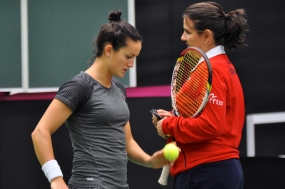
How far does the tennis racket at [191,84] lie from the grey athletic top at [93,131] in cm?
35

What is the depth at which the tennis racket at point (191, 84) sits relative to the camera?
115 inches

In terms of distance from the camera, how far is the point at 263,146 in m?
4.71

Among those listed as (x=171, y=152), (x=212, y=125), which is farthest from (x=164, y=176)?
(x=212, y=125)

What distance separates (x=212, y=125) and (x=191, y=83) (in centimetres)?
29

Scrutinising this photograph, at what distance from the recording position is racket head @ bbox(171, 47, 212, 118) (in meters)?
2.93

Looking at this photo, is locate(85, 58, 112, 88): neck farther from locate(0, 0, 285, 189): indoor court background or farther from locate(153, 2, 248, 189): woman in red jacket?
locate(0, 0, 285, 189): indoor court background

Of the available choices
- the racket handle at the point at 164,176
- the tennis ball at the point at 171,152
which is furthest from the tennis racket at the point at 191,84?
the tennis ball at the point at 171,152

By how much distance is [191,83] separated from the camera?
304cm

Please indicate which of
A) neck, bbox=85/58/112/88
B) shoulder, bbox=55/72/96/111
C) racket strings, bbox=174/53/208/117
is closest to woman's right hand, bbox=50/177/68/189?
shoulder, bbox=55/72/96/111

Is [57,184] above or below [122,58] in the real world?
below

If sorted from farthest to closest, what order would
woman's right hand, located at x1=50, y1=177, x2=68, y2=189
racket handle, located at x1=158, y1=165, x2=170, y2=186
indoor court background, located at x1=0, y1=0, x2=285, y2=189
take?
indoor court background, located at x1=0, y1=0, x2=285, y2=189
racket handle, located at x1=158, y1=165, x2=170, y2=186
woman's right hand, located at x1=50, y1=177, x2=68, y2=189

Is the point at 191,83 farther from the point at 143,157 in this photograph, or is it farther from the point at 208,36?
the point at 143,157

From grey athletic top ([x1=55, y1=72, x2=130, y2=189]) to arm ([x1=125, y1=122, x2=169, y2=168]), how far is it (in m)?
0.25

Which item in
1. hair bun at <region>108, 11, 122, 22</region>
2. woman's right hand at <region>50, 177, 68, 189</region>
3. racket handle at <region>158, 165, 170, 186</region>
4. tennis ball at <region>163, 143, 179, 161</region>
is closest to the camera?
woman's right hand at <region>50, 177, 68, 189</region>
